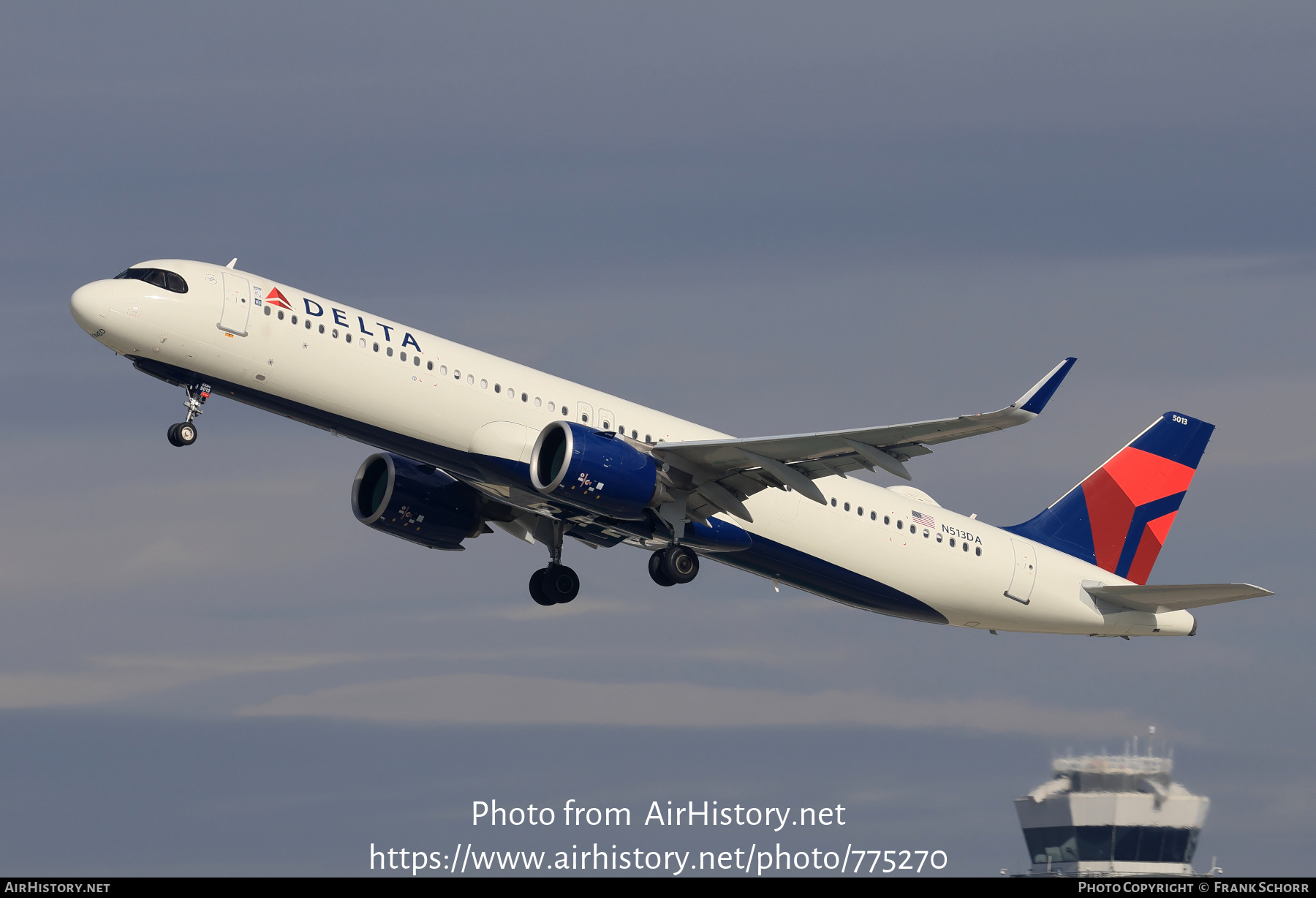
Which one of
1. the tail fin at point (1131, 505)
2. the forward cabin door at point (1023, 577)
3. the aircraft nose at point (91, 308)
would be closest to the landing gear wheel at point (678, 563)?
the forward cabin door at point (1023, 577)

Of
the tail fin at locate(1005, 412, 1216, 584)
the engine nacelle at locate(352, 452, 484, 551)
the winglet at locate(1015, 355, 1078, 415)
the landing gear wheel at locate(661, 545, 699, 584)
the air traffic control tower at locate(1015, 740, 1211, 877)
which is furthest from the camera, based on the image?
the air traffic control tower at locate(1015, 740, 1211, 877)

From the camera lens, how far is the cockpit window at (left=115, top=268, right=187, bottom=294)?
34.9 metres

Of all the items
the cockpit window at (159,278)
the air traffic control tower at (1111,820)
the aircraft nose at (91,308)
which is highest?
the cockpit window at (159,278)

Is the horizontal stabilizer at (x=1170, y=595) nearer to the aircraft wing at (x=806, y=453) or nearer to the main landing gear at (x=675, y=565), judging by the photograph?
the aircraft wing at (x=806, y=453)

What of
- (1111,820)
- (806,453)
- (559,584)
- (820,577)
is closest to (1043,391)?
(806,453)

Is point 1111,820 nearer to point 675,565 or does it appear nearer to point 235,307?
point 675,565

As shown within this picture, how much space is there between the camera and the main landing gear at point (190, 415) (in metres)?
35.5

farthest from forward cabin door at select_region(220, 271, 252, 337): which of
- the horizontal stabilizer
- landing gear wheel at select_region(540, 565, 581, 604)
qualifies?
the horizontal stabilizer

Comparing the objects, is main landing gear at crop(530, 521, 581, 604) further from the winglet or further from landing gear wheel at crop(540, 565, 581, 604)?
the winglet

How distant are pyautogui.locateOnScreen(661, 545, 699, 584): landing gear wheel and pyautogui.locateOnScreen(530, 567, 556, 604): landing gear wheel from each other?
232 inches

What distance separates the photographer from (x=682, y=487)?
38.9 m

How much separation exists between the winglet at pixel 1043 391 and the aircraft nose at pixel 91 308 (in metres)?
20.1

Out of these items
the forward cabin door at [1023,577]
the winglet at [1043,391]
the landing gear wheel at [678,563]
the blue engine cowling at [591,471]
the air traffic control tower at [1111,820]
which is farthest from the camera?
the air traffic control tower at [1111,820]
